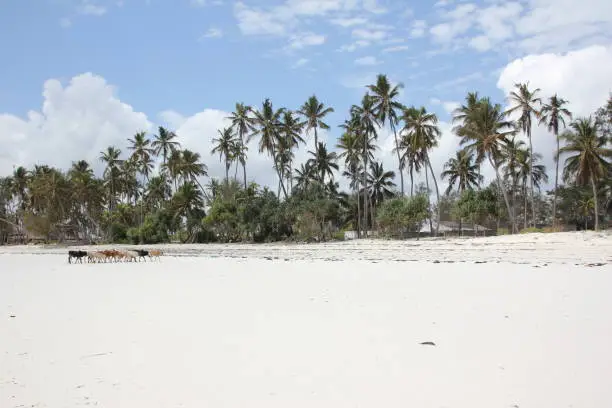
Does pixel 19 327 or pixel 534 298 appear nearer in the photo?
pixel 19 327

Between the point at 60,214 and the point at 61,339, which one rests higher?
the point at 60,214

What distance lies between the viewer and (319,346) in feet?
21.4

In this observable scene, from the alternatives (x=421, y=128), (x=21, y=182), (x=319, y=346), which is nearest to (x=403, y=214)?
(x=421, y=128)

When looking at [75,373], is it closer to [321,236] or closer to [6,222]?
[321,236]

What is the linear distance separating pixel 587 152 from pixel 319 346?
125ft

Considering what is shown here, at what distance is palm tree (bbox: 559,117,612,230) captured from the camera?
3816 cm

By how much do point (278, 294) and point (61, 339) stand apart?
4.89 meters

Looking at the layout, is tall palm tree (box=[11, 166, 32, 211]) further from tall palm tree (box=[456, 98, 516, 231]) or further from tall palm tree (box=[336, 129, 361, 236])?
tall palm tree (box=[456, 98, 516, 231])

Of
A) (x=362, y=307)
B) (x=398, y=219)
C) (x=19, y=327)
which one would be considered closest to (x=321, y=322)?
(x=362, y=307)

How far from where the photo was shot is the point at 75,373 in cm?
561

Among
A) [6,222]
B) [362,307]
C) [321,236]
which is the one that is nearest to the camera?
[362,307]

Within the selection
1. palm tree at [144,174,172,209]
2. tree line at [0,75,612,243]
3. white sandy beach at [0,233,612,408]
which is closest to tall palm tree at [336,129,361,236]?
tree line at [0,75,612,243]

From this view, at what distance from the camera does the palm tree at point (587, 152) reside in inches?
1502

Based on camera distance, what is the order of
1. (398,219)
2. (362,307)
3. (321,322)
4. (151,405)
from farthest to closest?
(398,219), (362,307), (321,322), (151,405)
